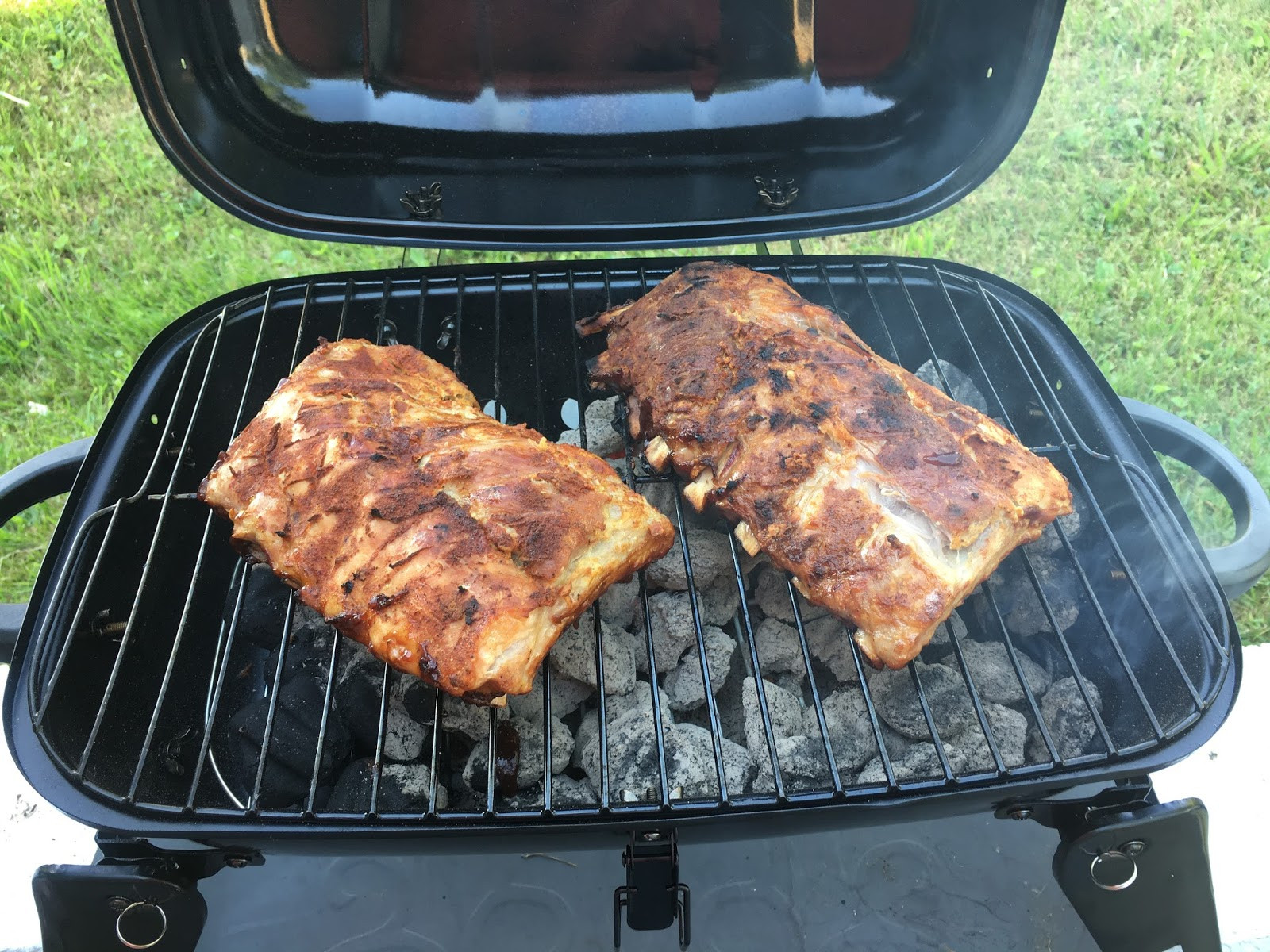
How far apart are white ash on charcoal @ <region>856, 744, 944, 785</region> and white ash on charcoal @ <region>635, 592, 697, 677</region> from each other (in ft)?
1.76

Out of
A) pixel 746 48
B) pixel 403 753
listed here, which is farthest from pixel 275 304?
pixel 746 48

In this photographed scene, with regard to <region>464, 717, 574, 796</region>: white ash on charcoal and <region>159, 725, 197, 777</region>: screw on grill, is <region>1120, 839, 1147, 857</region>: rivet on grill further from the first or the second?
<region>159, 725, 197, 777</region>: screw on grill

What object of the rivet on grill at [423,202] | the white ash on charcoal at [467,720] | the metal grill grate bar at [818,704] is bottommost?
the white ash on charcoal at [467,720]

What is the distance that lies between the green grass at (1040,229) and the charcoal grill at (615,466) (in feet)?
5.76

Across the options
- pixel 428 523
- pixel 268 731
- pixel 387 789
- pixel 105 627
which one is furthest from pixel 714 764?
pixel 105 627

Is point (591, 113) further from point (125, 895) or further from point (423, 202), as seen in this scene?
point (125, 895)

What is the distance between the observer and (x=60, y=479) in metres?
2.45

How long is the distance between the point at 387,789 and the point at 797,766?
98 centimetres

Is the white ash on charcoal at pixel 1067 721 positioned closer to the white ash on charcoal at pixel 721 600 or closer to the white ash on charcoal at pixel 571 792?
the white ash on charcoal at pixel 721 600

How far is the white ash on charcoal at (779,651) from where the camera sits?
2.40m

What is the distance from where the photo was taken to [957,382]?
2914 mm

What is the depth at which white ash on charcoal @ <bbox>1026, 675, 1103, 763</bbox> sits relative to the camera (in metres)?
2.21

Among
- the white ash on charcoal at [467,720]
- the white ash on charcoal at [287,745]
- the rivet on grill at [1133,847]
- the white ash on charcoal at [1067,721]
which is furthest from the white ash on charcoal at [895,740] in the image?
the white ash on charcoal at [287,745]

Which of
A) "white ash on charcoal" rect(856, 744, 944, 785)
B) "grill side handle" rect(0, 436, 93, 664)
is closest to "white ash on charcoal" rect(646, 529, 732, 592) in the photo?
"white ash on charcoal" rect(856, 744, 944, 785)
